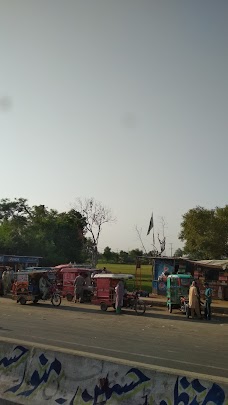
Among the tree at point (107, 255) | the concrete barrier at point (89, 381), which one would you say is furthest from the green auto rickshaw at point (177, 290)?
the tree at point (107, 255)

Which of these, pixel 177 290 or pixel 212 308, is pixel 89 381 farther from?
pixel 212 308

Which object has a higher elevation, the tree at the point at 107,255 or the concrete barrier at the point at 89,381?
the tree at the point at 107,255

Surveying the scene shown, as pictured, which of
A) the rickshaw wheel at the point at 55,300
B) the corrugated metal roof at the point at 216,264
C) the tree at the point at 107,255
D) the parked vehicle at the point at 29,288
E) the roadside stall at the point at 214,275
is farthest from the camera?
the tree at the point at 107,255

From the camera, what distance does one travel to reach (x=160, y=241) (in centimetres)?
6550

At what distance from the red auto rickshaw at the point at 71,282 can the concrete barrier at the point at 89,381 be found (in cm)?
1969

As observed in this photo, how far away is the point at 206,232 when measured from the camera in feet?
163

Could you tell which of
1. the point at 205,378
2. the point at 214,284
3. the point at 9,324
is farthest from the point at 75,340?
the point at 214,284

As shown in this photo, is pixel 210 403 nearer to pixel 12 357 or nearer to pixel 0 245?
pixel 12 357

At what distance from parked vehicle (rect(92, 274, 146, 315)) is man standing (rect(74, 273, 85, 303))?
2.48 meters

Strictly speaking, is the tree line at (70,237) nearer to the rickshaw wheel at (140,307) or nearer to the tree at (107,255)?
the rickshaw wheel at (140,307)

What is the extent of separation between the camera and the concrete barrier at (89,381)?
15.5 feet

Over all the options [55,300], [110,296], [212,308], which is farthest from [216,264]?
[55,300]

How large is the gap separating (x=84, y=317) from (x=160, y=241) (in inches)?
1844

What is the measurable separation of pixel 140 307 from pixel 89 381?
673 inches
